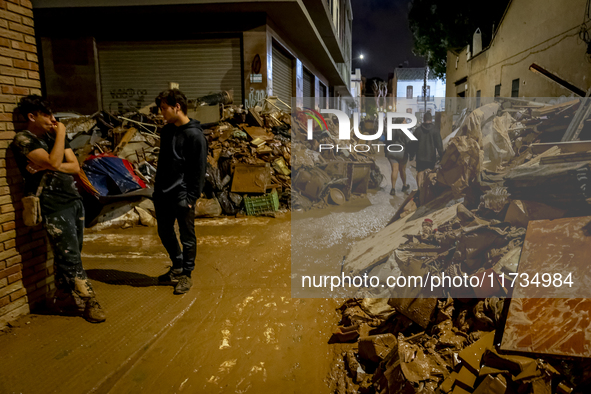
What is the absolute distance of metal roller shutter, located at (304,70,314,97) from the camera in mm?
18000

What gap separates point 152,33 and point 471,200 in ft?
37.0

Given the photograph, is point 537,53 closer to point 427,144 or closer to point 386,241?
point 427,144

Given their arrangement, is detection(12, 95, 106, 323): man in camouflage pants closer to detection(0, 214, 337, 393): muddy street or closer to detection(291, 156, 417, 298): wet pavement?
detection(0, 214, 337, 393): muddy street

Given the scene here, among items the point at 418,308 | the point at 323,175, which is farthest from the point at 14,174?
the point at 323,175

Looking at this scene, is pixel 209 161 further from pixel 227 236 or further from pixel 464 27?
pixel 464 27

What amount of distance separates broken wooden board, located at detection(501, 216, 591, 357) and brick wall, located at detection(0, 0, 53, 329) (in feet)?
13.1

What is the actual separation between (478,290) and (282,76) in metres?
12.2

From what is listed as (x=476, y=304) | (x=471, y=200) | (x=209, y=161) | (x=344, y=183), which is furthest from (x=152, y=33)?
(x=476, y=304)

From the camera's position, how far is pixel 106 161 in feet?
21.5

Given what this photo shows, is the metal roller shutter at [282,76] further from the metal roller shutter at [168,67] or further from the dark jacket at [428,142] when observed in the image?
the dark jacket at [428,142]

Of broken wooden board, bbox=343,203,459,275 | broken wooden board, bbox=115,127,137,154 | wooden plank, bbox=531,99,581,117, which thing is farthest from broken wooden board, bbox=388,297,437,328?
broken wooden board, bbox=115,127,137,154

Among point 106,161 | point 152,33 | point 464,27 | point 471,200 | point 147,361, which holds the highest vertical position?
point 464,27

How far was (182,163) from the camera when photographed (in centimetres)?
352

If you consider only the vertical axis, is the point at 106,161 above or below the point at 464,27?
below
